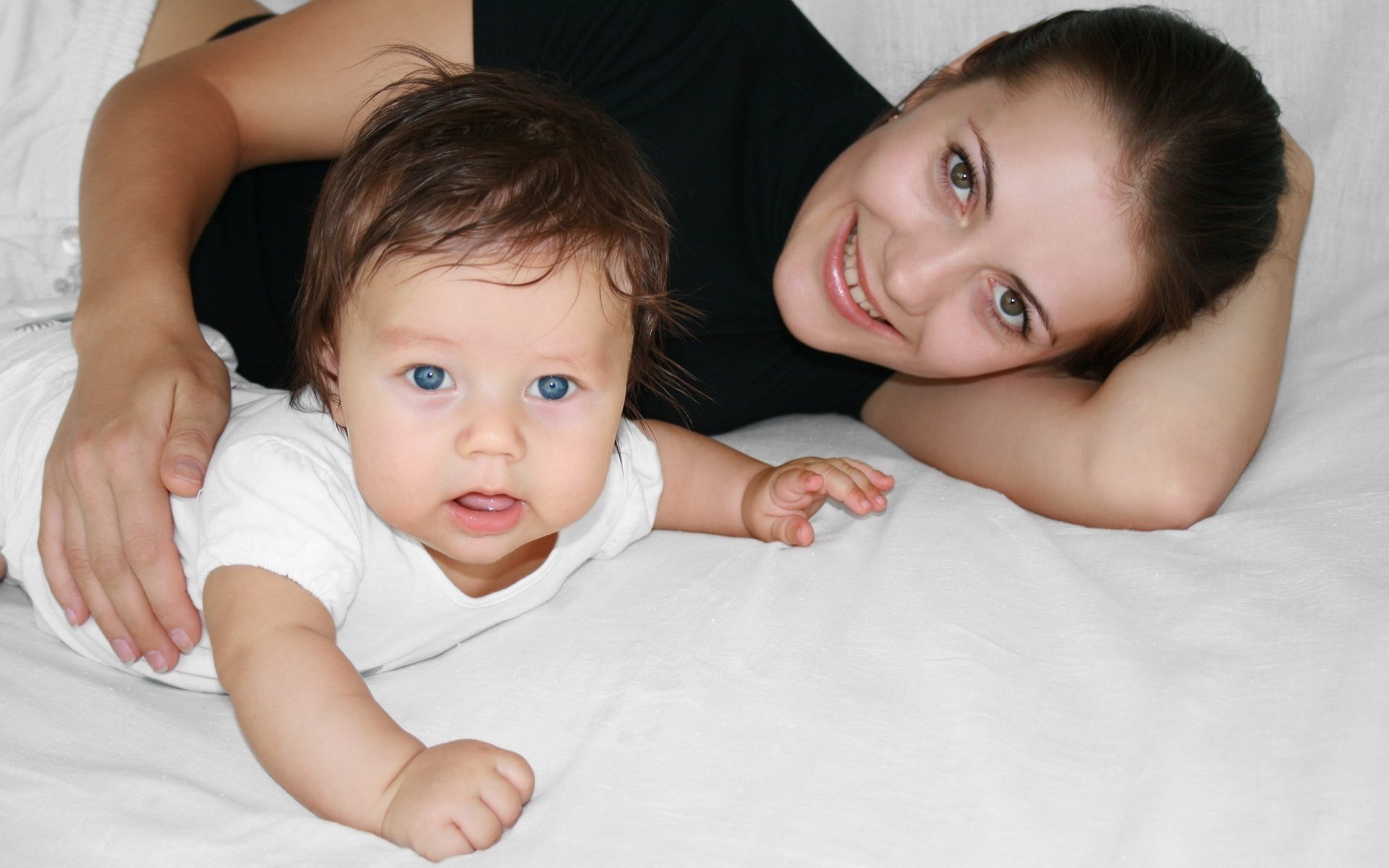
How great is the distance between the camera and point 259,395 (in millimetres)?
1182

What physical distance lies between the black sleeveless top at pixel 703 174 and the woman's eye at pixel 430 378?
0.49 meters

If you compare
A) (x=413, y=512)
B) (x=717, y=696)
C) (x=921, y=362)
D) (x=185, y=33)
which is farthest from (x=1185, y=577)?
(x=185, y=33)

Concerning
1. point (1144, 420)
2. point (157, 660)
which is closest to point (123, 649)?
point (157, 660)

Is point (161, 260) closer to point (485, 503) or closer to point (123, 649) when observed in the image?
point (123, 649)

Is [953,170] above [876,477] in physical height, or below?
above

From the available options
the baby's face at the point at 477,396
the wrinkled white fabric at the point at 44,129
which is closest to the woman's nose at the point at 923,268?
the baby's face at the point at 477,396

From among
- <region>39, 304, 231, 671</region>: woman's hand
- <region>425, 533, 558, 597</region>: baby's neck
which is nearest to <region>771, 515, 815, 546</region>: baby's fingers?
<region>425, 533, 558, 597</region>: baby's neck

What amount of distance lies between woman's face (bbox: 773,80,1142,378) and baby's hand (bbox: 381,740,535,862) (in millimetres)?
627

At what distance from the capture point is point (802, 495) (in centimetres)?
115

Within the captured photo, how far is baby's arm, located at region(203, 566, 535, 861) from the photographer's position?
2.56ft

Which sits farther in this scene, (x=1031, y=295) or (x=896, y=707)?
(x=1031, y=295)

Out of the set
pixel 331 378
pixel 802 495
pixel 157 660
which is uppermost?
pixel 331 378

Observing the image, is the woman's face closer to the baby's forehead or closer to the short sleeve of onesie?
the baby's forehead

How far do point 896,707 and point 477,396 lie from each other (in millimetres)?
401
